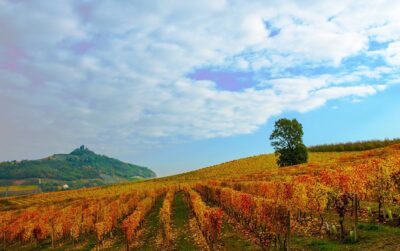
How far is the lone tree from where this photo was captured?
86812mm

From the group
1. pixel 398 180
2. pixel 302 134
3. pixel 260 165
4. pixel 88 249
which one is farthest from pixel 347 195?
pixel 260 165

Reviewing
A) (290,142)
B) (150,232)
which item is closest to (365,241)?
(150,232)

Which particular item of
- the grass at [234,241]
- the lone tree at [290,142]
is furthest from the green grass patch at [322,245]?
the lone tree at [290,142]

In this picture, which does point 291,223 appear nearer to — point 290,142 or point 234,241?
point 234,241

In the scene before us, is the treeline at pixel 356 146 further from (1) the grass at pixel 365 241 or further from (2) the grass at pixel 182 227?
(1) the grass at pixel 365 241

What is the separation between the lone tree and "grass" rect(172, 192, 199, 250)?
4720 cm

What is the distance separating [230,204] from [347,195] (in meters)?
14.1

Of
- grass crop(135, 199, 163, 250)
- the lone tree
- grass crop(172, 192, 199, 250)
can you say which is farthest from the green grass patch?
the lone tree

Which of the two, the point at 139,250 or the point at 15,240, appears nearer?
the point at 139,250

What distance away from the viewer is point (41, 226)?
1383 inches

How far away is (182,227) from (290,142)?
64755mm

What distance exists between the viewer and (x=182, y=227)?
3112cm

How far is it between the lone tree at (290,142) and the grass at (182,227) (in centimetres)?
4720

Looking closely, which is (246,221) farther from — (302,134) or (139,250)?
(302,134)
